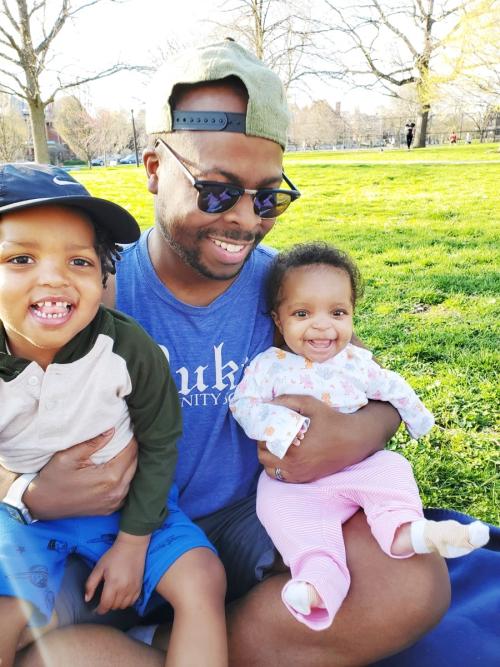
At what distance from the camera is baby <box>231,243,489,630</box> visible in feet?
5.45

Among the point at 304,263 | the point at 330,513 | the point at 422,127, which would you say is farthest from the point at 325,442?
the point at 422,127

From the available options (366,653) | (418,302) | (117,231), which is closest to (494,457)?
(366,653)

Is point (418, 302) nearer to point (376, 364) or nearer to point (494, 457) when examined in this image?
point (494, 457)

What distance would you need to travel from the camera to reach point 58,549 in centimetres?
169

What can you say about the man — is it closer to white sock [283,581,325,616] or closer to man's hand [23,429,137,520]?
man's hand [23,429,137,520]

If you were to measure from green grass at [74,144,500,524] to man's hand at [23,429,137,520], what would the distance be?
174 centimetres

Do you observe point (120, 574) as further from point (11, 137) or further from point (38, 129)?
point (11, 137)

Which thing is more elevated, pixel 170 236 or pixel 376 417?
pixel 170 236

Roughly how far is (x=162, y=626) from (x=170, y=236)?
130 cm

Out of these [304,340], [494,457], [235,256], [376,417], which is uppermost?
[235,256]

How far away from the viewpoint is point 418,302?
5.68 m

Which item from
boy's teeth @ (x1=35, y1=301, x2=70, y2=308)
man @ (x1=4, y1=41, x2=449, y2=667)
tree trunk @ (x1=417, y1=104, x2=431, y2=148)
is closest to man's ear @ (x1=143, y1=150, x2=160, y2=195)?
man @ (x1=4, y1=41, x2=449, y2=667)

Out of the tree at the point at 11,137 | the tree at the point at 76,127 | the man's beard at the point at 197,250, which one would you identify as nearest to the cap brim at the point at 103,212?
the man's beard at the point at 197,250

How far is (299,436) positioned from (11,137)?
37.3 metres
